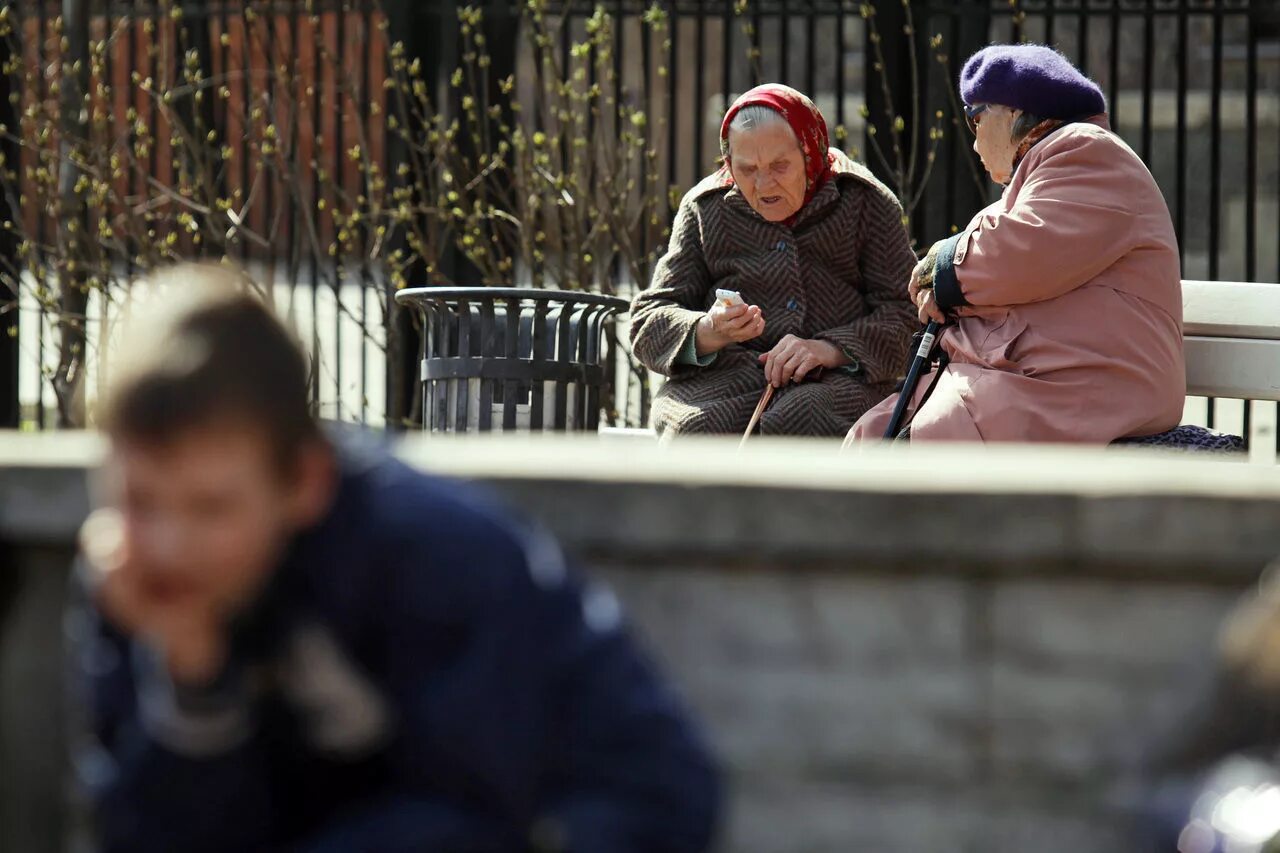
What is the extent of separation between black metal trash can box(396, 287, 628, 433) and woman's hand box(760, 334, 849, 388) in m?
0.65

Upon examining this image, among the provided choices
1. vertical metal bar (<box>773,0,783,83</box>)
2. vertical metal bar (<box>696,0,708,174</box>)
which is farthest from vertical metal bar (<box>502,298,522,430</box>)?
vertical metal bar (<box>773,0,783,83</box>)

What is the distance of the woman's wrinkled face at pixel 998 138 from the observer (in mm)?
4414

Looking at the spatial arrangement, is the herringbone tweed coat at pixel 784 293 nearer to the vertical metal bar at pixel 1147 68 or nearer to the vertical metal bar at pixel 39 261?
the vertical metal bar at pixel 1147 68

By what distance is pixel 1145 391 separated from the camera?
4.20 meters

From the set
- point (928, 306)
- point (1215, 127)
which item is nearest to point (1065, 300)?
point (928, 306)

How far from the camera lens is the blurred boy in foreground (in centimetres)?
157

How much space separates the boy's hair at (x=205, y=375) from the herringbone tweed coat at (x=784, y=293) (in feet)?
10.4

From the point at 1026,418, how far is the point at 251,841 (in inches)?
108

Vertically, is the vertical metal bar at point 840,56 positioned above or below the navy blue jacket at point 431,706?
above

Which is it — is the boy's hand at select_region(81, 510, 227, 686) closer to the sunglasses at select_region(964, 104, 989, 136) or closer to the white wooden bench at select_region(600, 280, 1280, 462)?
the sunglasses at select_region(964, 104, 989, 136)

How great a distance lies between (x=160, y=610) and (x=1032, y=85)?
319 centimetres

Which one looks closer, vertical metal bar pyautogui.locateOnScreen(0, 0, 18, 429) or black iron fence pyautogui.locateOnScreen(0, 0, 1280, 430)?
black iron fence pyautogui.locateOnScreen(0, 0, 1280, 430)

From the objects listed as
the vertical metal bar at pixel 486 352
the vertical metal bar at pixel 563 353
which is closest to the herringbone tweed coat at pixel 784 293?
the vertical metal bar at pixel 563 353

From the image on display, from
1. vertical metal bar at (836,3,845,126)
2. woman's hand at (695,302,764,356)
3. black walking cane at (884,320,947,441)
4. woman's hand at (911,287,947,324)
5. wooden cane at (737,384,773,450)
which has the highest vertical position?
vertical metal bar at (836,3,845,126)
